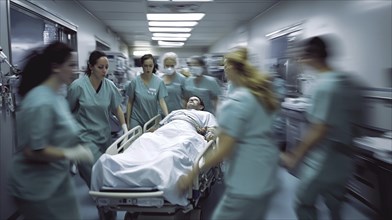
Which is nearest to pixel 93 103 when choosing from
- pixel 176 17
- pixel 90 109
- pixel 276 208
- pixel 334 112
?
pixel 90 109

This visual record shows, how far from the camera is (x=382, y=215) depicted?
2.55m

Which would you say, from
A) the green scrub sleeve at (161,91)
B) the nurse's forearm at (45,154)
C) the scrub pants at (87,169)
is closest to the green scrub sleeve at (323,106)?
the nurse's forearm at (45,154)

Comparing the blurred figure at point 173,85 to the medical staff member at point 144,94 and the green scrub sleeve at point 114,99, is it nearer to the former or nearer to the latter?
the medical staff member at point 144,94

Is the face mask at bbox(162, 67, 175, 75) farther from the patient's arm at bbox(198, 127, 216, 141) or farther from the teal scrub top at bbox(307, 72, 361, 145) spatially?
the teal scrub top at bbox(307, 72, 361, 145)

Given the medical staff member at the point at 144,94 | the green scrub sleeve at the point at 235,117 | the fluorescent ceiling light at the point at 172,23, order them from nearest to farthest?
1. the green scrub sleeve at the point at 235,117
2. the medical staff member at the point at 144,94
3. the fluorescent ceiling light at the point at 172,23

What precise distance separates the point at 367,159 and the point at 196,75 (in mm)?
1997

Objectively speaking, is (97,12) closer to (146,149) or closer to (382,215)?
(146,149)

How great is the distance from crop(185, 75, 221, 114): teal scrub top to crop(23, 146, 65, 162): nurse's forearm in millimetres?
2590

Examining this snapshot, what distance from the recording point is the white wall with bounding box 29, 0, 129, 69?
396 cm

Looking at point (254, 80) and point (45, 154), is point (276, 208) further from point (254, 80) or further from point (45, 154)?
point (45, 154)

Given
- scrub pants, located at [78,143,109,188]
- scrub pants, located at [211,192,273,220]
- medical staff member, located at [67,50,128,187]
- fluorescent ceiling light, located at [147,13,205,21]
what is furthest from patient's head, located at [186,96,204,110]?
fluorescent ceiling light, located at [147,13,205,21]

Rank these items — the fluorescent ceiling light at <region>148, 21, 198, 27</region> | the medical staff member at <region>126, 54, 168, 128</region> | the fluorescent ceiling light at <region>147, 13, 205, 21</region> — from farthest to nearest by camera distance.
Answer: the fluorescent ceiling light at <region>148, 21, 198, 27</region> < the fluorescent ceiling light at <region>147, 13, 205, 21</region> < the medical staff member at <region>126, 54, 168, 128</region>

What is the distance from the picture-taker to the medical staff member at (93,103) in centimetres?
242

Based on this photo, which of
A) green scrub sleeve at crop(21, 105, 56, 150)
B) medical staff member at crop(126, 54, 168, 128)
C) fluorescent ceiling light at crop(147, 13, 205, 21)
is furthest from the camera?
fluorescent ceiling light at crop(147, 13, 205, 21)
